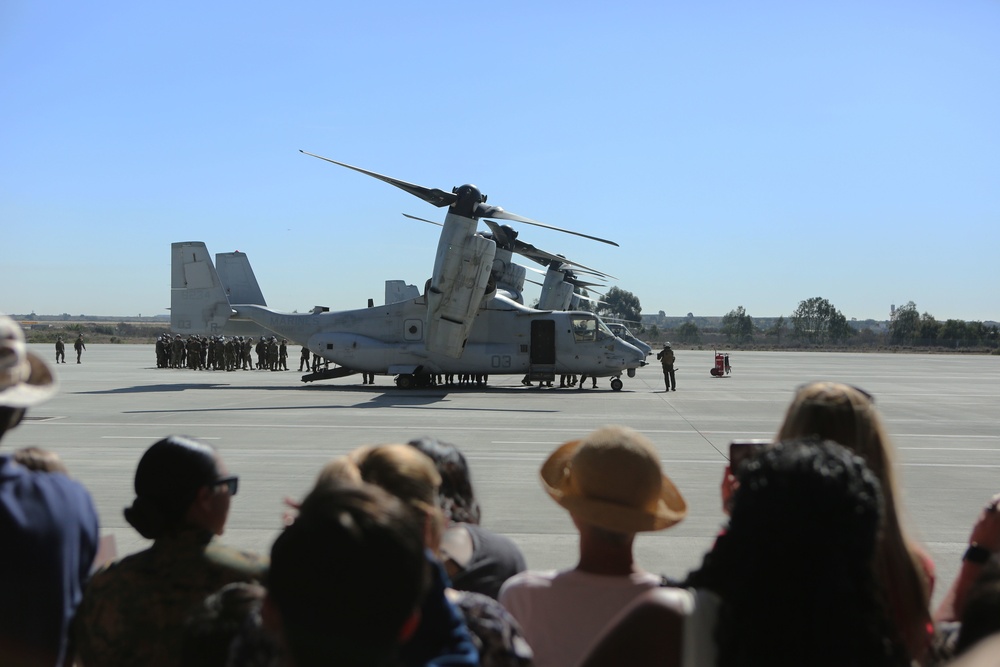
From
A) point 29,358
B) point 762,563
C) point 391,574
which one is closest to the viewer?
point 391,574

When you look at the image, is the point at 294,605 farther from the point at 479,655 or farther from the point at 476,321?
the point at 476,321

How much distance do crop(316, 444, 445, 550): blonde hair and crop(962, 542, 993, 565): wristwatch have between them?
2015mm

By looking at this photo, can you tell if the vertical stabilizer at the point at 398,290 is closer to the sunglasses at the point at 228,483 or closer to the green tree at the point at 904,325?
the sunglasses at the point at 228,483

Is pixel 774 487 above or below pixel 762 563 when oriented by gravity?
above

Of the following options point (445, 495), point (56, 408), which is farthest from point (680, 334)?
point (445, 495)

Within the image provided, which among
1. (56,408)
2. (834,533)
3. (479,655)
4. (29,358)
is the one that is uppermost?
(29,358)

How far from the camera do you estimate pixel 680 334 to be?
128 metres

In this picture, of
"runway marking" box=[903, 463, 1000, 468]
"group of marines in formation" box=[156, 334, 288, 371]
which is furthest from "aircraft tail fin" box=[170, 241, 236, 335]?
"runway marking" box=[903, 463, 1000, 468]

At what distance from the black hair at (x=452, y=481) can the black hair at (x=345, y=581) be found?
5.35 feet

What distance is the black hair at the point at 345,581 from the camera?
1.53 metres

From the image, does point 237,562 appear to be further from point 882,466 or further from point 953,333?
point 953,333

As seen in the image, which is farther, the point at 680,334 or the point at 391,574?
the point at 680,334

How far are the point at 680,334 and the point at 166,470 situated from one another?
422 feet

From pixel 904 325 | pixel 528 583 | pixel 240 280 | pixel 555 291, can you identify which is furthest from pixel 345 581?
pixel 904 325
